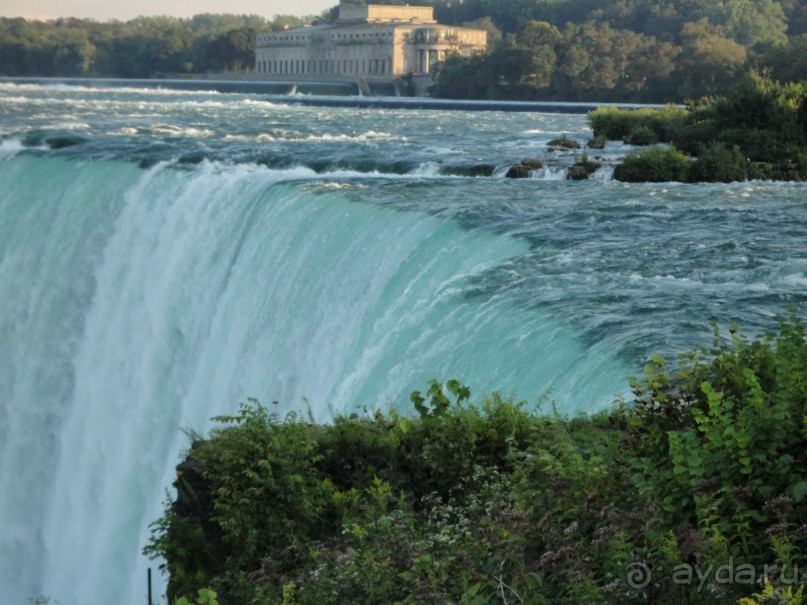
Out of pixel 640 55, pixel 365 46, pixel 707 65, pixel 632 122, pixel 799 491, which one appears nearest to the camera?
pixel 799 491

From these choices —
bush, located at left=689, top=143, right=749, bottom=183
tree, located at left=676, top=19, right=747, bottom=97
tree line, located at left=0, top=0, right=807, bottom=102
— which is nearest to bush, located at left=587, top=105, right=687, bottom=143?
bush, located at left=689, top=143, right=749, bottom=183

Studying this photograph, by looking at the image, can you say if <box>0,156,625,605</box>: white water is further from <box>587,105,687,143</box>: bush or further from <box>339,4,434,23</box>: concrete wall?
<box>339,4,434,23</box>: concrete wall

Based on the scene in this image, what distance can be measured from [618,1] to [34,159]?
86276 millimetres

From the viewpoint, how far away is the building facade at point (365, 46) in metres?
113

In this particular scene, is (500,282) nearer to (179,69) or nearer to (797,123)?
(797,123)

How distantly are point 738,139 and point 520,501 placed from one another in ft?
64.2

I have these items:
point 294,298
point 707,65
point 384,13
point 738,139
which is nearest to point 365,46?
point 384,13

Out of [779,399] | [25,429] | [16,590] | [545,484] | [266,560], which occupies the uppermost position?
[779,399]

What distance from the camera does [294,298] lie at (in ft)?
45.9

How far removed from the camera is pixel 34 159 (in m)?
24.1

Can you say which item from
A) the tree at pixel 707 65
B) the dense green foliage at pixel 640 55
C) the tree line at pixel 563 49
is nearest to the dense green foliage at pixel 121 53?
the tree line at pixel 563 49

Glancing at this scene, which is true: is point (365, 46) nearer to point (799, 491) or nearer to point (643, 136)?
point (643, 136)

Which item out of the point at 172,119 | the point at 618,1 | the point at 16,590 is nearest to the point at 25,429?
the point at 16,590

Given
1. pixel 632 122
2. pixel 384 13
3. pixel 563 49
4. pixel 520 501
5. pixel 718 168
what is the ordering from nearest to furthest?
pixel 520 501 < pixel 718 168 < pixel 632 122 < pixel 563 49 < pixel 384 13
